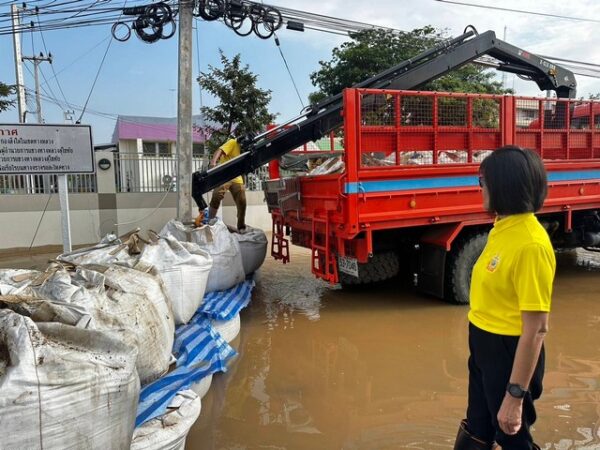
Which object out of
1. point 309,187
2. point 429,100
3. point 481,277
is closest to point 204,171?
point 309,187

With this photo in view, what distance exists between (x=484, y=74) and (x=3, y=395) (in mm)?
22160

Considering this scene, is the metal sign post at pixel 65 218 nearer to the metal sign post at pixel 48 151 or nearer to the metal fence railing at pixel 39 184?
the metal sign post at pixel 48 151

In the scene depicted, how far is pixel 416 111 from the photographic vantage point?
5.03 m

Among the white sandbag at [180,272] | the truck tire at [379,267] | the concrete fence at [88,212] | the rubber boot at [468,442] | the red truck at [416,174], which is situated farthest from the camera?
the concrete fence at [88,212]

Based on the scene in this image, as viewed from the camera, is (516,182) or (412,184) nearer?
(516,182)

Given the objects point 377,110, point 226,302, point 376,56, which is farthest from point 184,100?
point 376,56

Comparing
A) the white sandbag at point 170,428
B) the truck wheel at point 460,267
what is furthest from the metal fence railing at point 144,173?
the white sandbag at point 170,428

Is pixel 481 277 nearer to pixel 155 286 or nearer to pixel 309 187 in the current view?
pixel 155 286

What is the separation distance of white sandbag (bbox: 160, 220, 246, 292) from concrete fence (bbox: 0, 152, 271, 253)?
583 centimetres

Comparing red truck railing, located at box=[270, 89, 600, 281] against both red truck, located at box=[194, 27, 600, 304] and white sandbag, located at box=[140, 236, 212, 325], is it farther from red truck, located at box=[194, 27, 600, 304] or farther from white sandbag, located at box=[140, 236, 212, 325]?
white sandbag, located at box=[140, 236, 212, 325]

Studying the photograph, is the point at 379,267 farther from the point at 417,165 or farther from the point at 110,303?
the point at 110,303

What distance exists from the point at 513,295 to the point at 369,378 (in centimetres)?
220

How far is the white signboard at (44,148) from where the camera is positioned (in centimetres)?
436

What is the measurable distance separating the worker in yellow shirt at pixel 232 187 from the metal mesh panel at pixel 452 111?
2.60 metres
